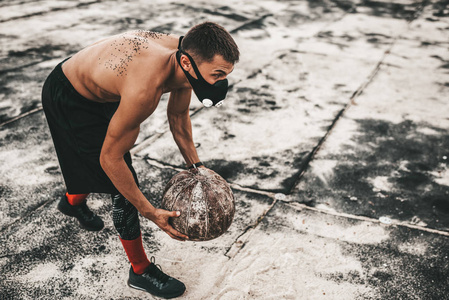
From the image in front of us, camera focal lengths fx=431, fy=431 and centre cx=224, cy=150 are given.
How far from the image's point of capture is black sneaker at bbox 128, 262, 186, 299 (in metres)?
2.87

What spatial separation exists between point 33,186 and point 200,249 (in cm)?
175

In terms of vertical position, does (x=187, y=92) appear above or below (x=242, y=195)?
above

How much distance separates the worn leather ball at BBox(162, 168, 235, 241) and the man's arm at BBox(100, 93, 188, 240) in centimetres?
21

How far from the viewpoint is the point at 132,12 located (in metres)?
9.47

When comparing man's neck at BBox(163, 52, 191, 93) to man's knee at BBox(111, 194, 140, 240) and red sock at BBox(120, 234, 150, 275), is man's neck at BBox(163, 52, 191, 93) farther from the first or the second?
red sock at BBox(120, 234, 150, 275)

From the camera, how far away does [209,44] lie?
2.29m

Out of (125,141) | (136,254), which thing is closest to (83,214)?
(136,254)

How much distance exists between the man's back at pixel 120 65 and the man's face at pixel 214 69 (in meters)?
0.19

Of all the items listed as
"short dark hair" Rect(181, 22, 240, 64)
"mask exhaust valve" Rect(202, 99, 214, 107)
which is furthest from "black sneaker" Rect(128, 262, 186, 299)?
"short dark hair" Rect(181, 22, 240, 64)

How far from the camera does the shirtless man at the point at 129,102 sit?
88.8 inches

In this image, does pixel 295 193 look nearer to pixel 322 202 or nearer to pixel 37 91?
pixel 322 202

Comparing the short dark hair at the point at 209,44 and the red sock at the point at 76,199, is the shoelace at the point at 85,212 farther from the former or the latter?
the short dark hair at the point at 209,44

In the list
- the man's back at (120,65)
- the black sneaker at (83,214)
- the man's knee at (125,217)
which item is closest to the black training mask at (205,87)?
the man's back at (120,65)

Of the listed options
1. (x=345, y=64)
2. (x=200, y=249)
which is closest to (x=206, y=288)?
(x=200, y=249)
